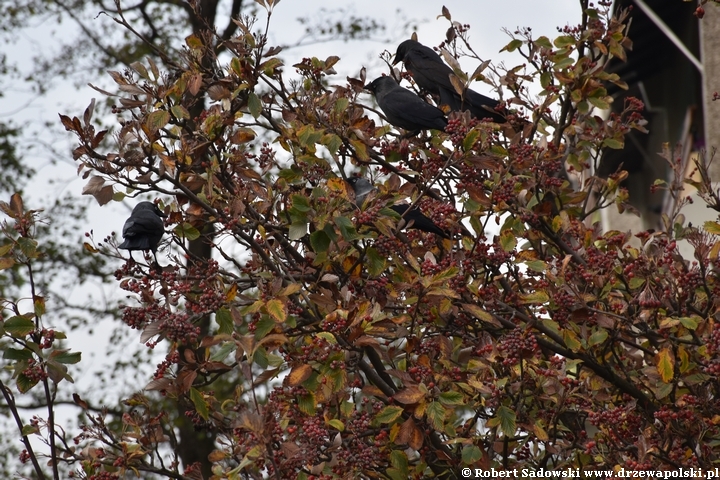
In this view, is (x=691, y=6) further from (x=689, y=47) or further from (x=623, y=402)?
(x=623, y=402)

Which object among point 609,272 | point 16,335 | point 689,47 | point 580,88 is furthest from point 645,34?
point 16,335

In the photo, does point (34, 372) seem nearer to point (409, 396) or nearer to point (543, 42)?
point (409, 396)

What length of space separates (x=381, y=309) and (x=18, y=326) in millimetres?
1500

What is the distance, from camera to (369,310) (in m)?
3.30

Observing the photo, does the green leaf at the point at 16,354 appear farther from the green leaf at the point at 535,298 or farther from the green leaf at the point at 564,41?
the green leaf at the point at 564,41

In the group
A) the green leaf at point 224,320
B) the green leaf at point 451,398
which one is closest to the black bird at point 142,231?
the green leaf at point 224,320

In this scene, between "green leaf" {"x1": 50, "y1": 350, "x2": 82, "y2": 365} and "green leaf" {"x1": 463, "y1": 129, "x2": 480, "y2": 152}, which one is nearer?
"green leaf" {"x1": 50, "y1": 350, "x2": 82, "y2": 365}

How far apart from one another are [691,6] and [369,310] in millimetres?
9635

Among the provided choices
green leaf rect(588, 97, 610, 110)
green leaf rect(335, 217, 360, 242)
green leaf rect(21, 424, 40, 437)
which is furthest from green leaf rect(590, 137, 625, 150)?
green leaf rect(21, 424, 40, 437)

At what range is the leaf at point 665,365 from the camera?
338cm

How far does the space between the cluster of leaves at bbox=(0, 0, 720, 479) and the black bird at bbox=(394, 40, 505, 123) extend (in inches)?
18.5

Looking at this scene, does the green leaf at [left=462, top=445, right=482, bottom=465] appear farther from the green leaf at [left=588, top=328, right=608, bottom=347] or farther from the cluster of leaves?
the green leaf at [left=588, top=328, right=608, bottom=347]

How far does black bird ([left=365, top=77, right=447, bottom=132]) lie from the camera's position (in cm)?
448

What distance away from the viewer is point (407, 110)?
454 centimetres
